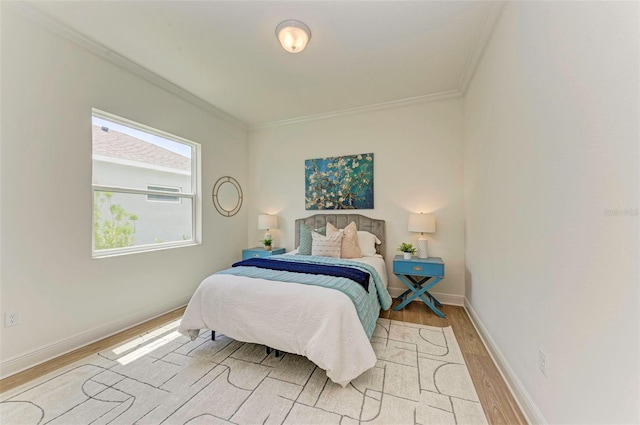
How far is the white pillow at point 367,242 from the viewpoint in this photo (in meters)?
3.32

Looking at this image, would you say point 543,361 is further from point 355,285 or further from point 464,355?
point 355,285

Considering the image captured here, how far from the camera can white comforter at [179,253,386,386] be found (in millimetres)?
1639

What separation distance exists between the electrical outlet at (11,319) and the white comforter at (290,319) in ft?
3.85

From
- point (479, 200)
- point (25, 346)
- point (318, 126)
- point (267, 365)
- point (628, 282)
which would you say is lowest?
point (267, 365)

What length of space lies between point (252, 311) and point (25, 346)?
1.81m

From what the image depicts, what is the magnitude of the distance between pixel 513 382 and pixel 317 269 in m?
1.59

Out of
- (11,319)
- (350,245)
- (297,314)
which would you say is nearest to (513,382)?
(297,314)

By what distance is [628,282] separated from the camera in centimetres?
81

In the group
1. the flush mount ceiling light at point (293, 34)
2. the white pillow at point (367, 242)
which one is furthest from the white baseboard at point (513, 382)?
the flush mount ceiling light at point (293, 34)

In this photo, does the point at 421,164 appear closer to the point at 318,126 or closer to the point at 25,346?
the point at 318,126

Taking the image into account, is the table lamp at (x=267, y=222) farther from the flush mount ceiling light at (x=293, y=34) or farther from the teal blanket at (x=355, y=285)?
the flush mount ceiling light at (x=293, y=34)

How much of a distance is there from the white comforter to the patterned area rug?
0.66 feet

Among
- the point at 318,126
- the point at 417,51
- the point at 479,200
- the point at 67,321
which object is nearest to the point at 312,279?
the point at 479,200

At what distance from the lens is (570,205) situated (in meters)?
1.09
